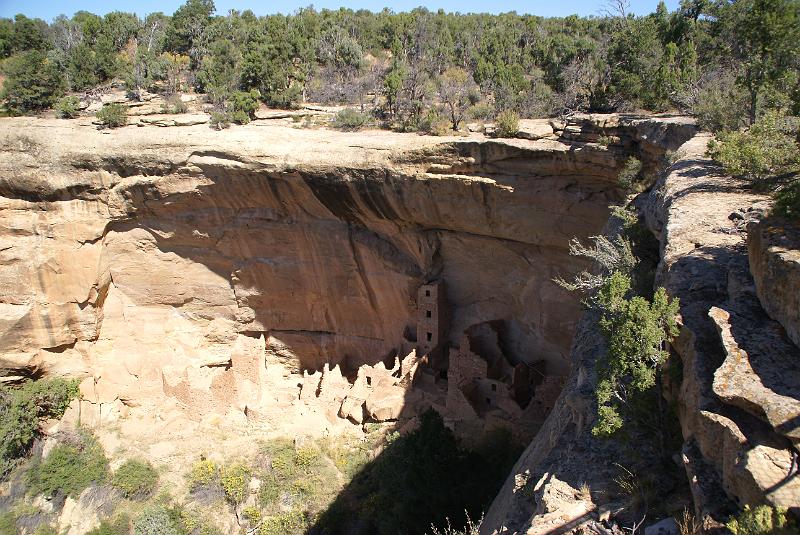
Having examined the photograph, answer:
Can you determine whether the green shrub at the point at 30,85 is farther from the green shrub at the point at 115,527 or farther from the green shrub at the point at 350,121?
the green shrub at the point at 115,527

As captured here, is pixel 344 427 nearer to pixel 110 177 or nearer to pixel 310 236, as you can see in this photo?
pixel 310 236

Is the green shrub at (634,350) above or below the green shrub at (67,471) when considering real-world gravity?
above

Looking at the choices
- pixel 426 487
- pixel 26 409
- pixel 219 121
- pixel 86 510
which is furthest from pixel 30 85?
pixel 426 487

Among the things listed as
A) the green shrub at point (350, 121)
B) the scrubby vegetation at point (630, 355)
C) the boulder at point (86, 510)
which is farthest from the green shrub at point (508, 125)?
the boulder at point (86, 510)

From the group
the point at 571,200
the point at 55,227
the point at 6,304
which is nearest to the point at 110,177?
the point at 55,227

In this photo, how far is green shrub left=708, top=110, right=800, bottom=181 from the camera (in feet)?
23.8

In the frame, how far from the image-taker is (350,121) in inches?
588

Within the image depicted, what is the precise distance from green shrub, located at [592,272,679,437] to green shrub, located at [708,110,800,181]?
3.27m

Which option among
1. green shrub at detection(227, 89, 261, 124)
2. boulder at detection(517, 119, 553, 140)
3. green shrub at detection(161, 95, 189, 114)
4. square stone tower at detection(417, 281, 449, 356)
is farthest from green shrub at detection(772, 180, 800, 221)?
green shrub at detection(161, 95, 189, 114)

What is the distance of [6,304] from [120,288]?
258 cm

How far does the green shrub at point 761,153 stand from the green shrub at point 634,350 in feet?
10.7

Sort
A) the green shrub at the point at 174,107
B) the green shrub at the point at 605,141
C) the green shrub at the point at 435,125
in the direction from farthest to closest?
the green shrub at the point at 174,107
the green shrub at the point at 435,125
the green shrub at the point at 605,141

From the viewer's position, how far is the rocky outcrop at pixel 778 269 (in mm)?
3947

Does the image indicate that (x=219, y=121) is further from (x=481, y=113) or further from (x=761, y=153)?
(x=761, y=153)
